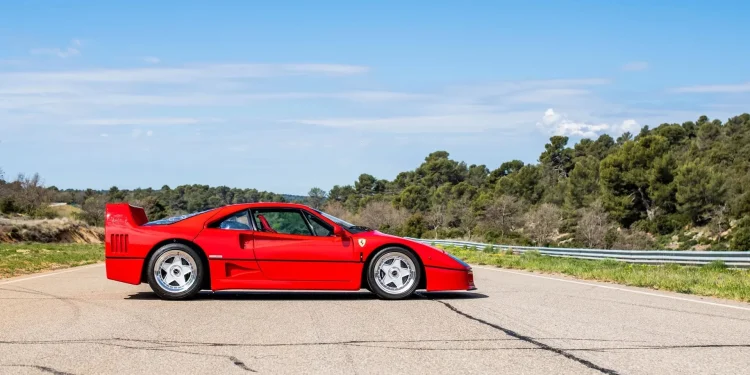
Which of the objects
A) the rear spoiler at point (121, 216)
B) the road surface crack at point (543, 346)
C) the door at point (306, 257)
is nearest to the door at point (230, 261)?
the door at point (306, 257)

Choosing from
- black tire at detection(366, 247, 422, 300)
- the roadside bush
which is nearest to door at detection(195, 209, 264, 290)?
black tire at detection(366, 247, 422, 300)

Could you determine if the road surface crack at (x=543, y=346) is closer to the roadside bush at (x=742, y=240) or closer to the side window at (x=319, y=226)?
the side window at (x=319, y=226)

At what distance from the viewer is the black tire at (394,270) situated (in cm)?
969

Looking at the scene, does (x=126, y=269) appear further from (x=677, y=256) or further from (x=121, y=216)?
(x=677, y=256)

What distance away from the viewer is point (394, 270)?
32.2ft

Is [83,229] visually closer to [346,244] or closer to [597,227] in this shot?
[597,227]

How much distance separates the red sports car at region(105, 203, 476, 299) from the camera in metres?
9.61

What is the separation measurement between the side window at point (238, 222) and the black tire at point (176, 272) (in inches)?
20.9

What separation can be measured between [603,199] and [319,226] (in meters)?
68.0

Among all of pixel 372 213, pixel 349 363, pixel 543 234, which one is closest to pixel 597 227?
pixel 543 234

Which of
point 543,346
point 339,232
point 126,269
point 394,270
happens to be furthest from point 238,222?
point 543,346

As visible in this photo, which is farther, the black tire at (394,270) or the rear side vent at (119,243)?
the rear side vent at (119,243)

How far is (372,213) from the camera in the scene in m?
120

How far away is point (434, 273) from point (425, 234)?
286 feet
